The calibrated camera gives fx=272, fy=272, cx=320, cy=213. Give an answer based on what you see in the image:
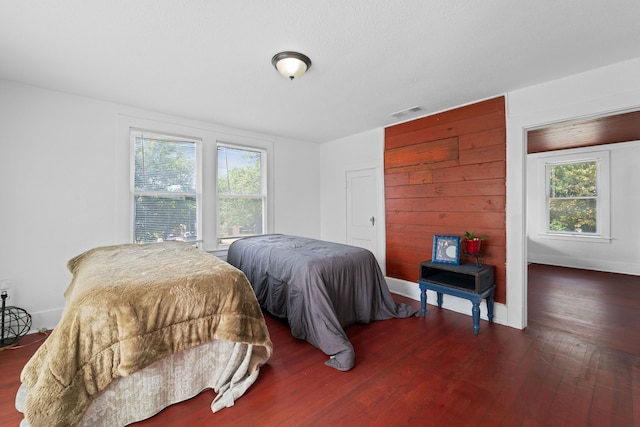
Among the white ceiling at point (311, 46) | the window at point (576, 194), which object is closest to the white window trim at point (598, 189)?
the window at point (576, 194)

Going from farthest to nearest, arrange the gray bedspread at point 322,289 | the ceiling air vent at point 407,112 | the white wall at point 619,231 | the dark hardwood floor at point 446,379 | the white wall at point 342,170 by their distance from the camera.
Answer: the white wall at point 619,231 → the white wall at point 342,170 → the ceiling air vent at point 407,112 → the gray bedspread at point 322,289 → the dark hardwood floor at point 446,379

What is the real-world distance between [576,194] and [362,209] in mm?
4538

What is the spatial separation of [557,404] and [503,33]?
8.33 feet

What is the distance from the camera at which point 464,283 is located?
3.01 m

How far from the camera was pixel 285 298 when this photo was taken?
2.87 metres

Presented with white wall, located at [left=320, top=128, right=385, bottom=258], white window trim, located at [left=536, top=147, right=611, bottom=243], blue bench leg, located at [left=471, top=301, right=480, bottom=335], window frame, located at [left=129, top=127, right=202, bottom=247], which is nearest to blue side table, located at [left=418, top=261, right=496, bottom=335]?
blue bench leg, located at [left=471, top=301, right=480, bottom=335]

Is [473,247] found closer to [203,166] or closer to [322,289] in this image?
[322,289]

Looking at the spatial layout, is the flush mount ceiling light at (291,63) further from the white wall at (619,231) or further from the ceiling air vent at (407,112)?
the white wall at (619,231)

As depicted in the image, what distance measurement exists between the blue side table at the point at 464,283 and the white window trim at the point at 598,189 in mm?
4069

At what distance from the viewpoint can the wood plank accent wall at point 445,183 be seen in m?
3.04

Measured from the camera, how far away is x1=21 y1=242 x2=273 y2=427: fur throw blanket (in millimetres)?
1326

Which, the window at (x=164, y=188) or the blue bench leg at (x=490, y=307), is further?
the window at (x=164, y=188)

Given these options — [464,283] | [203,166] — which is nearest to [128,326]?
[203,166]

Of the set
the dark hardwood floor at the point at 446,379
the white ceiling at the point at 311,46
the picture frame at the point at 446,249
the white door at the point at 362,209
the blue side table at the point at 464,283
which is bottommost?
the dark hardwood floor at the point at 446,379
